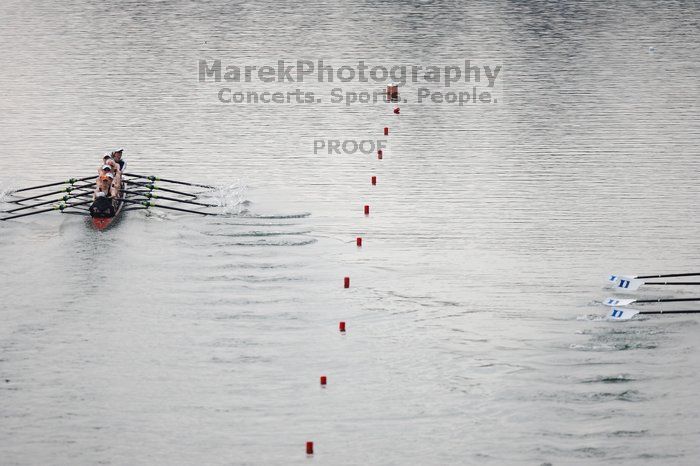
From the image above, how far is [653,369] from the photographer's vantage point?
14156 mm

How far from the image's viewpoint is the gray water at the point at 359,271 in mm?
12883

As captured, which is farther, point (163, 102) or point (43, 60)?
point (43, 60)

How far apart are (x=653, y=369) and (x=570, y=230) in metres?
5.02

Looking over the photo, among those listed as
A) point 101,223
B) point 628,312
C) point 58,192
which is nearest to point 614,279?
point 628,312

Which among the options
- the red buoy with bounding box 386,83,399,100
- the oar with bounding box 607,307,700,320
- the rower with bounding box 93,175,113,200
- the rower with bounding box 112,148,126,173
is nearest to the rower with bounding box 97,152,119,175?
the rower with bounding box 93,175,113,200

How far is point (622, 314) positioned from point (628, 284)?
88 cm

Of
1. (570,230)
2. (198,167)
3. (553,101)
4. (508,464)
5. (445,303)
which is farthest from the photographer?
(553,101)

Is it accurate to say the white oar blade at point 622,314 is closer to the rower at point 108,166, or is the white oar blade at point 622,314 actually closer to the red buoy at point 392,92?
the rower at point 108,166

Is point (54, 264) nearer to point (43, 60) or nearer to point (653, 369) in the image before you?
point (653, 369)

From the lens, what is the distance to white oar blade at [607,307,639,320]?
50.5 feet

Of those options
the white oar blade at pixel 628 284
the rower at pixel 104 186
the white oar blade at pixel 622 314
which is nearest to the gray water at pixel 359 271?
the white oar blade at pixel 622 314

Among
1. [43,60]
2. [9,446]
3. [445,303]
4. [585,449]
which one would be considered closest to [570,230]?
[445,303]

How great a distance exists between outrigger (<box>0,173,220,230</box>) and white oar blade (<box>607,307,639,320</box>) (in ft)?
24.2

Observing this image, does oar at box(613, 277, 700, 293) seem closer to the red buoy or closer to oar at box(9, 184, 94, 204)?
oar at box(9, 184, 94, 204)
